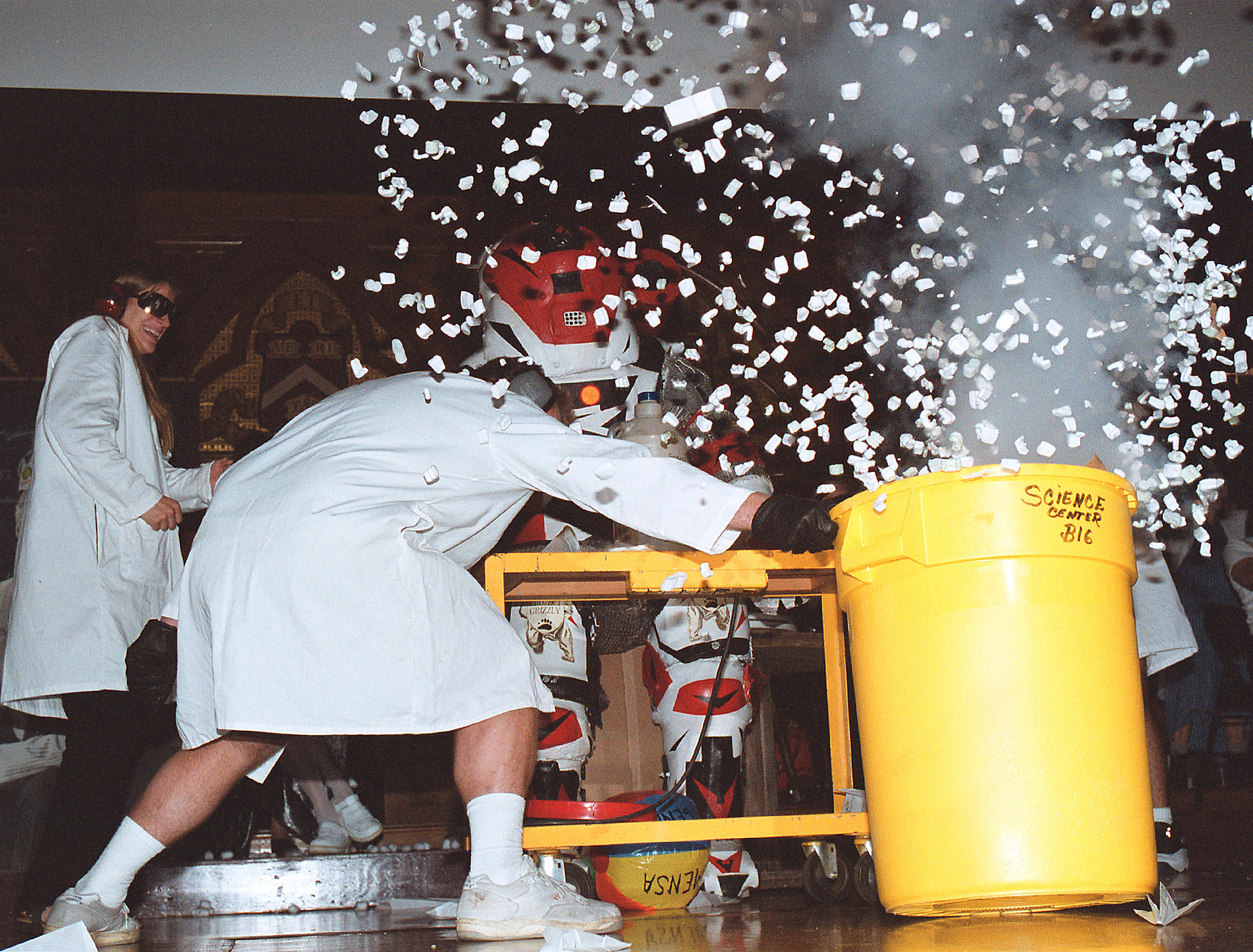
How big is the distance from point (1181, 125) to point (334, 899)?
A: 92.2 inches

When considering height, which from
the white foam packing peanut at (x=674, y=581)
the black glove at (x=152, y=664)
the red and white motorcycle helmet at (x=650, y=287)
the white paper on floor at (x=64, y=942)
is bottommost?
the white paper on floor at (x=64, y=942)

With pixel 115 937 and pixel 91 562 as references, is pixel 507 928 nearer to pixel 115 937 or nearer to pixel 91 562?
pixel 115 937

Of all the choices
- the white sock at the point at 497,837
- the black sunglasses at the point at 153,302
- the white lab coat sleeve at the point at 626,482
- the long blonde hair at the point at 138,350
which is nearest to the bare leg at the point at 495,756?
the white sock at the point at 497,837

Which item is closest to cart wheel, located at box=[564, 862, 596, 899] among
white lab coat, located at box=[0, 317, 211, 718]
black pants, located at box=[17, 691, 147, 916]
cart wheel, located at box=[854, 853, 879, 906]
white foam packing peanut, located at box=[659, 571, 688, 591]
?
cart wheel, located at box=[854, 853, 879, 906]

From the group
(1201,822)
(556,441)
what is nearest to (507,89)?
(556,441)

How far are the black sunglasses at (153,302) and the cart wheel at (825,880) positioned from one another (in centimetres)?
184

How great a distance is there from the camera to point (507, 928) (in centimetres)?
172

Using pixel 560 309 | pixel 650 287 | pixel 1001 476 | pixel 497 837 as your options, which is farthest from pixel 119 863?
pixel 650 287

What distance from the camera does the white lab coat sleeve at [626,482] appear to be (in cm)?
177

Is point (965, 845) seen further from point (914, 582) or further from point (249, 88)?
point (249, 88)

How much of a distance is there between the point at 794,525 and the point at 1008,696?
15.2 inches

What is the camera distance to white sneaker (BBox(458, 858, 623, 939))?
5.64 feet

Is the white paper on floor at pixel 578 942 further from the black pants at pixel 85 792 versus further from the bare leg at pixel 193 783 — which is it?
the black pants at pixel 85 792

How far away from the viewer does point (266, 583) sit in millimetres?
1809
